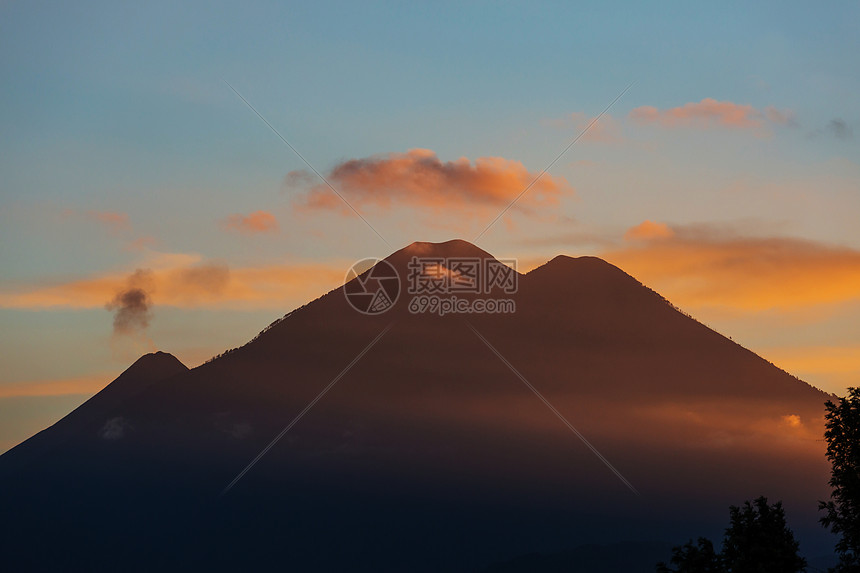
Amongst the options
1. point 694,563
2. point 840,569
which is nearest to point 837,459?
point 840,569

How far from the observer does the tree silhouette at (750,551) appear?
4681 cm

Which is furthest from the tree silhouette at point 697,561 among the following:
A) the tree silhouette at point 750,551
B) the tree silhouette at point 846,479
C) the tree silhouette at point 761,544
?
the tree silhouette at point 846,479

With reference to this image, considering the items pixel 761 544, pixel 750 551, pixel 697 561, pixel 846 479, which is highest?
pixel 846 479

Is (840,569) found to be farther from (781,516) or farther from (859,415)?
(859,415)

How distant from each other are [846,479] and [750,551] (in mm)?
5570

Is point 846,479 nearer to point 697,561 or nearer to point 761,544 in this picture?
point 761,544

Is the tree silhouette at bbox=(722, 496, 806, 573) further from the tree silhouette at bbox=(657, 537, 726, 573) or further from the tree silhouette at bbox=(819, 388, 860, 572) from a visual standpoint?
the tree silhouette at bbox=(819, 388, 860, 572)

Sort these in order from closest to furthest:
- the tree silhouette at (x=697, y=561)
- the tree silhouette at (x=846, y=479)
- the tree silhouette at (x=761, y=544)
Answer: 1. the tree silhouette at (x=846, y=479)
2. the tree silhouette at (x=761, y=544)
3. the tree silhouette at (x=697, y=561)

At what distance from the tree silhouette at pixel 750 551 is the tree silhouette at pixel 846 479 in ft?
6.87

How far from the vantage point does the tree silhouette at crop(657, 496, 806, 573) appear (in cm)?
4681

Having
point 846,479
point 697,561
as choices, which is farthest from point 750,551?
point 846,479

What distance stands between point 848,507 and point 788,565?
3.87 metres

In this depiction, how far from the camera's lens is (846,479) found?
154ft

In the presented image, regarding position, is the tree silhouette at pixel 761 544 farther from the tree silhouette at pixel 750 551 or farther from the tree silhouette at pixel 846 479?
the tree silhouette at pixel 846 479
